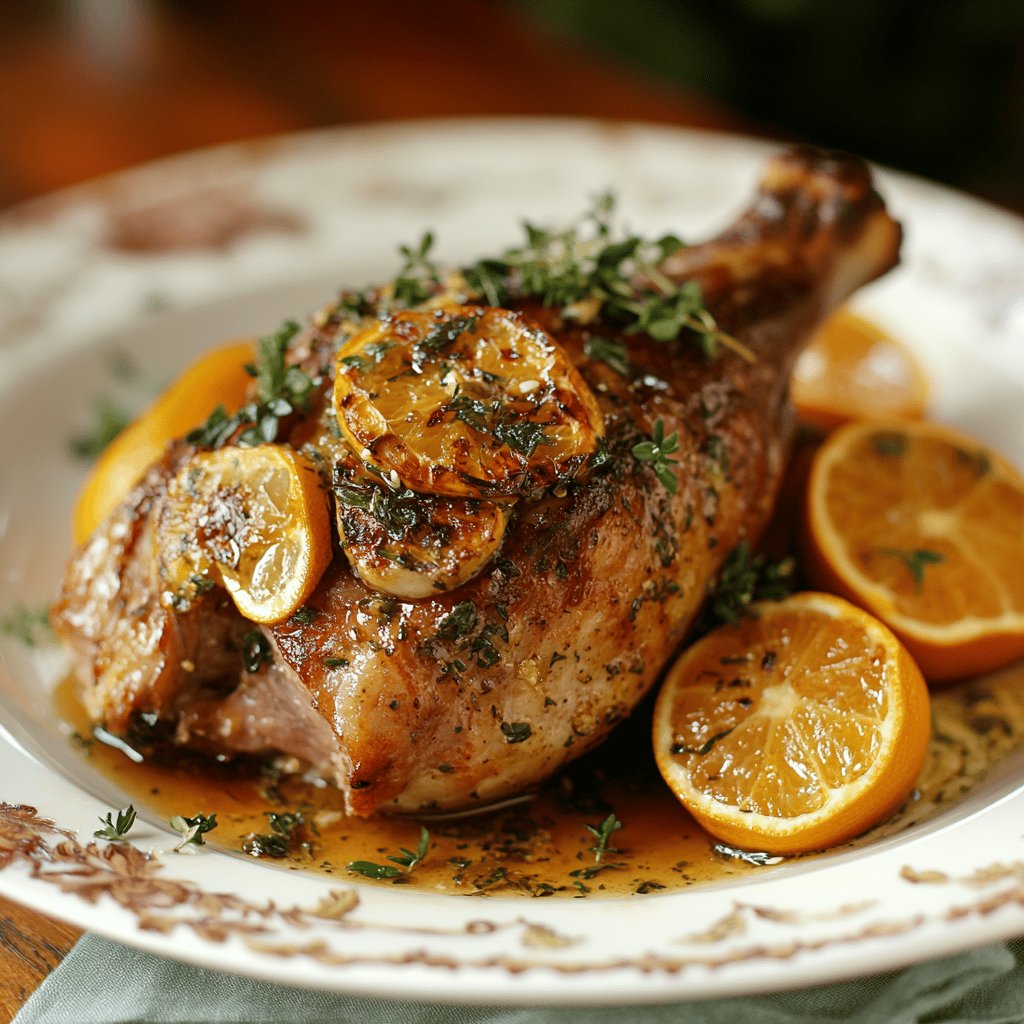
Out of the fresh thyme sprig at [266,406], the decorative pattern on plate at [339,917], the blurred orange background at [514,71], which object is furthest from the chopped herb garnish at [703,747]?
the blurred orange background at [514,71]

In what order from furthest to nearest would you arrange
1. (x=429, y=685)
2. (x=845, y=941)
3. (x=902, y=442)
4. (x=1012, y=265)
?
1. (x=1012, y=265)
2. (x=902, y=442)
3. (x=429, y=685)
4. (x=845, y=941)

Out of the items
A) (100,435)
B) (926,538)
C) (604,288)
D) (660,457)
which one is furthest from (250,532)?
(926,538)

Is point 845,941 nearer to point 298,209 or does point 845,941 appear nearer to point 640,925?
point 640,925

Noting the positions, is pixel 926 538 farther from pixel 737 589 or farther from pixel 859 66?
pixel 859 66

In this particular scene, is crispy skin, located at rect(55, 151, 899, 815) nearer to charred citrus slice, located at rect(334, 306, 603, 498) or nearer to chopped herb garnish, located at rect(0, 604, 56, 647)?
charred citrus slice, located at rect(334, 306, 603, 498)

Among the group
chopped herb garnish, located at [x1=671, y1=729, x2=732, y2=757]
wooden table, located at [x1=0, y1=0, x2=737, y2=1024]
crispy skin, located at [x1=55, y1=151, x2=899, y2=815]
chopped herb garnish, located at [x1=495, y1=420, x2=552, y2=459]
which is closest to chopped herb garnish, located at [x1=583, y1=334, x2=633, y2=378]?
crispy skin, located at [x1=55, y1=151, x2=899, y2=815]

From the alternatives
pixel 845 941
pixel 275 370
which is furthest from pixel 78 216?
pixel 845 941
